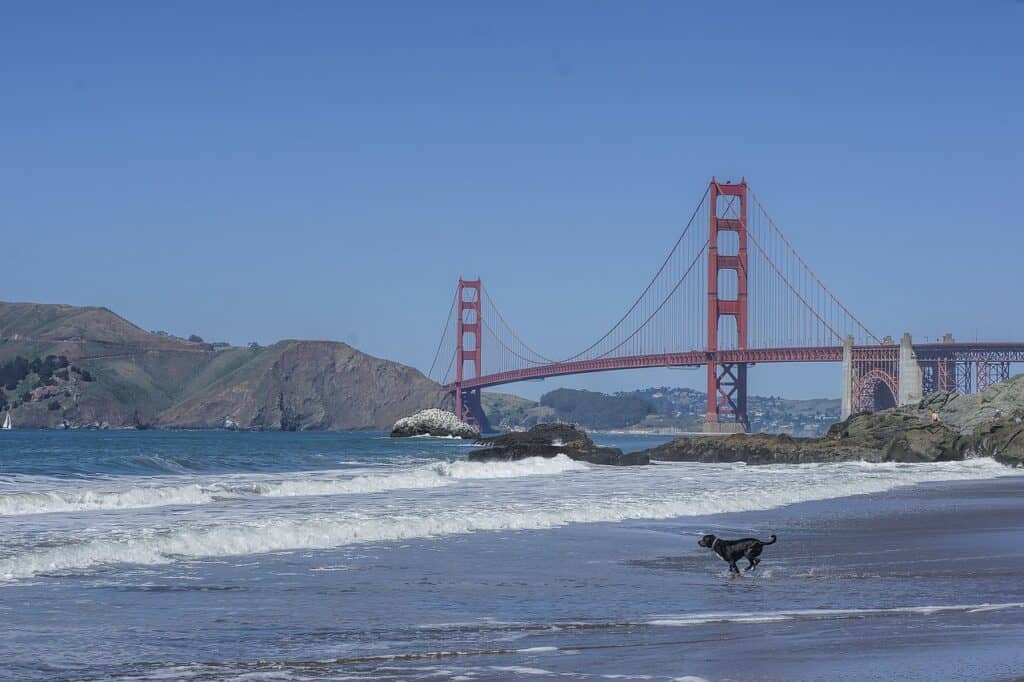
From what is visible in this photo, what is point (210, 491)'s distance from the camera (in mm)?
23062

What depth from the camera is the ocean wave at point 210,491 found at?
63.7ft

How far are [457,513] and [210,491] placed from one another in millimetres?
7199

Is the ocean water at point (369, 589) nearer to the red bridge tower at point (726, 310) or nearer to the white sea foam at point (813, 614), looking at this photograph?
the white sea foam at point (813, 614)

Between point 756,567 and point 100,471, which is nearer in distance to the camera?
point 756,567

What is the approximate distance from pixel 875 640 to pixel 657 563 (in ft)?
13.9

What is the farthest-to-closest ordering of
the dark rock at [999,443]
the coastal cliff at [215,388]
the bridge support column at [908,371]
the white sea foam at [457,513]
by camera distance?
the coastal cliff at [215,388], the bridge support column at [908,371], the dark rock at [999,443], the white sea foam at [457,513]

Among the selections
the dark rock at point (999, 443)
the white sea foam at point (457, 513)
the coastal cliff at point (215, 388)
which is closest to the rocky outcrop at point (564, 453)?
the white sea foam at point (457, 513)

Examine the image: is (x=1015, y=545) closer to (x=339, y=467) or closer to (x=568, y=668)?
(x=568, y=668)

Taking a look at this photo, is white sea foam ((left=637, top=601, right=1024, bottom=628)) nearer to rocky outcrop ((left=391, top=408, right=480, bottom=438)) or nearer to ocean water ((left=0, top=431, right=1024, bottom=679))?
ocean water ((left=0, top=431, right=1024, bottom=679))

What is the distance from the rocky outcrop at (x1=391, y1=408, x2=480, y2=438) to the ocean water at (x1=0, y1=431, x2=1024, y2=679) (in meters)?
73.5

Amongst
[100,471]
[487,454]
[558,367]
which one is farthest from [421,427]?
[100,471]

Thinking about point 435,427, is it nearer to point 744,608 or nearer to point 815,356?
point 815,356

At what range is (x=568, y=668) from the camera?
7156 mm

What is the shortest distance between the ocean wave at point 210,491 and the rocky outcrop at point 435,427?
192ft
